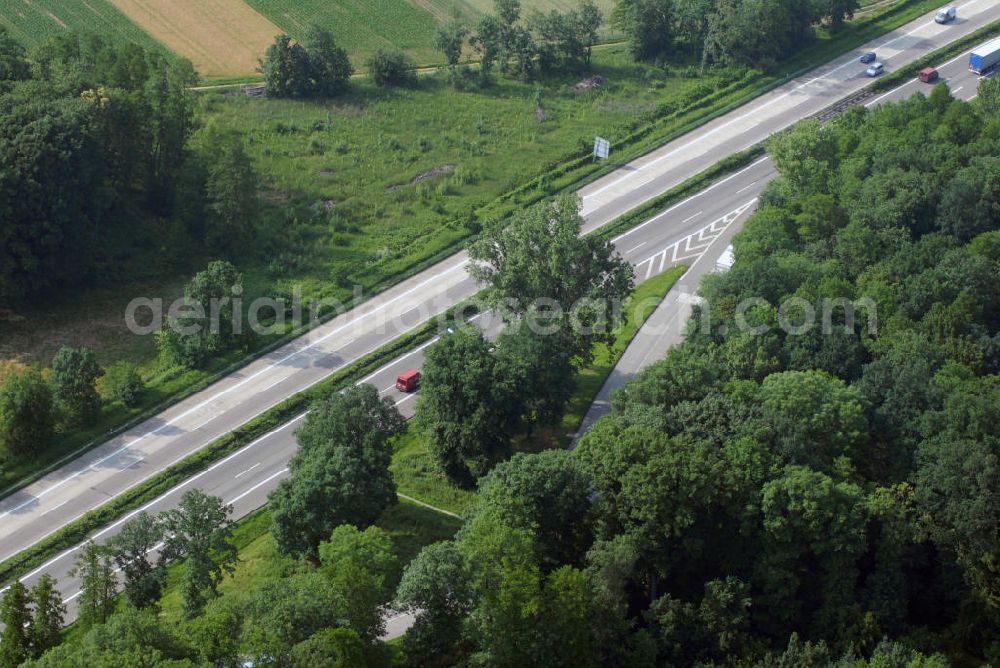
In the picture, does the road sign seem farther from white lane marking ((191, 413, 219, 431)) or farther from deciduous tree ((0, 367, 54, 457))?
deciduous tree ((0, 367, 54, 457))

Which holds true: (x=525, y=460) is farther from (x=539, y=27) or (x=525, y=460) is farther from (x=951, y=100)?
(x=539, y=27)

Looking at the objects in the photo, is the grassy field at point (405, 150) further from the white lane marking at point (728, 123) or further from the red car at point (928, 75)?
the red car at point (928, 75)

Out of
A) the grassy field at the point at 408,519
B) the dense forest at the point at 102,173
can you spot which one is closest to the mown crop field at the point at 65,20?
the dense forest at the point at 102,173

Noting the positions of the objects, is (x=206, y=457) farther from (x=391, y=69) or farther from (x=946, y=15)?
(x=946, y=15)

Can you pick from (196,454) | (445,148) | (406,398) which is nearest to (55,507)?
(196,454)

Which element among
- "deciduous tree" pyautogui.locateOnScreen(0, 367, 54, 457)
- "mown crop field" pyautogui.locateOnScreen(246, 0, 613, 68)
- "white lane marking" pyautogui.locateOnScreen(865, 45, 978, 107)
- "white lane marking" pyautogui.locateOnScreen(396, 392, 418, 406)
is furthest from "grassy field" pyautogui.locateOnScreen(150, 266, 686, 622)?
"mown crop field" pyautogui.locateOnScreen(246, 0, 613, 68)

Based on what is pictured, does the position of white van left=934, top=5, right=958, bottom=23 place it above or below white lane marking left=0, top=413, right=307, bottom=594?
above

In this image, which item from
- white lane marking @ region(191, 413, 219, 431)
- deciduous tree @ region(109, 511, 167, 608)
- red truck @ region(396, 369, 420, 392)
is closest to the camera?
deciduous tree @ region(109, 511, 167, 608)

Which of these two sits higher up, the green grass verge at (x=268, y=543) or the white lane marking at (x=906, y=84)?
the white lane marking at (x=906, y=84)
